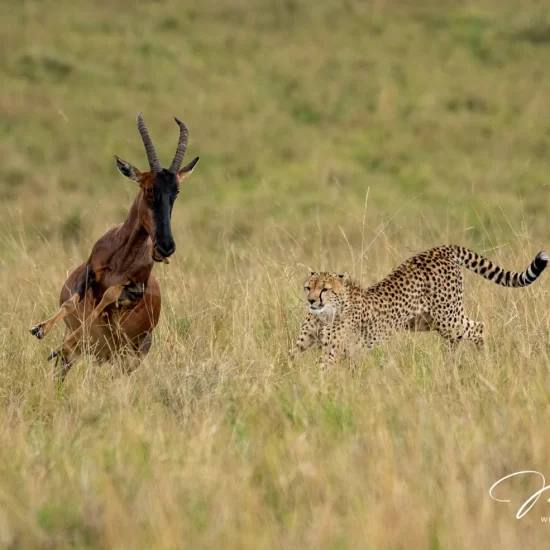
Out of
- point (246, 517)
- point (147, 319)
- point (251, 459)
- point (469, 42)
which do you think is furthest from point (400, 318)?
point (469, 42)

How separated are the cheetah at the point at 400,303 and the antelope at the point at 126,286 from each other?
911mm

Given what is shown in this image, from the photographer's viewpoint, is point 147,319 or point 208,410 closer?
point 208,410

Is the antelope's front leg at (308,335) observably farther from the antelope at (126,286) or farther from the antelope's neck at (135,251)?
the antelope's neck at (135,251)

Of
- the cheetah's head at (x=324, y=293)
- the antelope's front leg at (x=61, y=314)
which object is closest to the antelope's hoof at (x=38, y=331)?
the antelope's front leg at (x=61, y=314)

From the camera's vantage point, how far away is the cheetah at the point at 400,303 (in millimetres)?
7176

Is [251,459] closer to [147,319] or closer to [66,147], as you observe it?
[147,319]

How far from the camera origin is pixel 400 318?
7516 mm

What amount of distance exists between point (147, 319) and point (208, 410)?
1625mm

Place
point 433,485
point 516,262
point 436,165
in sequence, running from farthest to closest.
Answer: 1. point 436,165
2. point 516,262
3. point 433,485

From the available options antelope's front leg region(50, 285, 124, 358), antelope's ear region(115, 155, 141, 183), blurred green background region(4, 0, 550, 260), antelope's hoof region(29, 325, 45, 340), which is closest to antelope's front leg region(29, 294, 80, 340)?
antelope's hoof region(29, 325, 45, 340)

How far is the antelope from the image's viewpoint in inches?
262

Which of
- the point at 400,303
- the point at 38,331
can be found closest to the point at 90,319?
the point at 38,331

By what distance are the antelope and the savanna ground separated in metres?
0.21

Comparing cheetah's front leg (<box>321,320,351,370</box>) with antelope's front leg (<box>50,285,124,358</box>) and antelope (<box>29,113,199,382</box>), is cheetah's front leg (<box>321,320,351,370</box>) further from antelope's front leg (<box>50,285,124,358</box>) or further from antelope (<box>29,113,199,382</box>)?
antelope's front leg (<box>50,285,124,358</box>)
